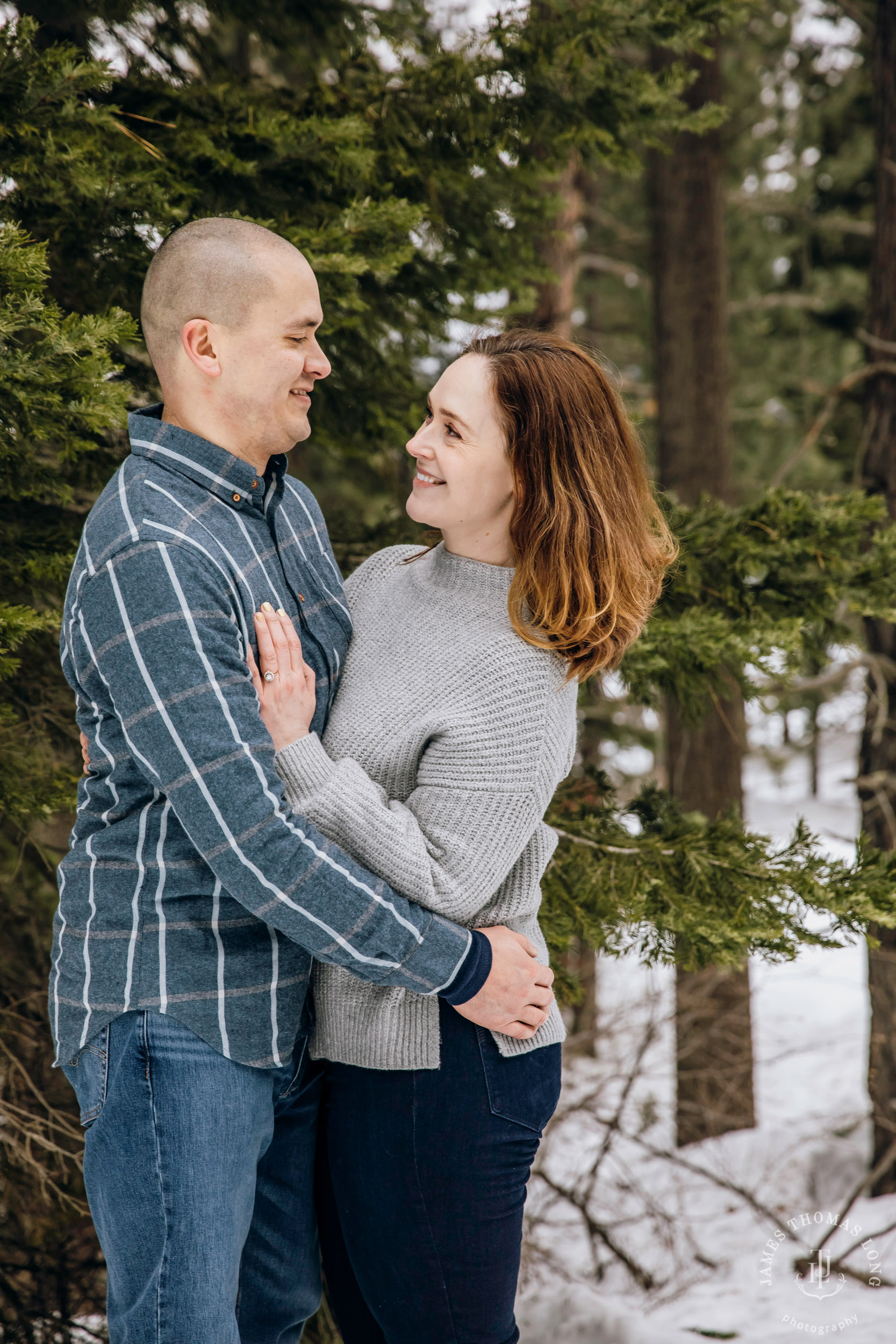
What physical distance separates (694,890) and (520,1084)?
1.07m

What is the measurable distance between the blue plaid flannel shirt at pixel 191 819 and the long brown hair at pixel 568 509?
506 millimetres

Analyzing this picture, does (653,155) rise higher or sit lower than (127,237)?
higher

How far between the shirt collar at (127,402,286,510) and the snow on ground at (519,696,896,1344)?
2296 millimetres

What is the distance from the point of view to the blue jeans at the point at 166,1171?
1763 mm

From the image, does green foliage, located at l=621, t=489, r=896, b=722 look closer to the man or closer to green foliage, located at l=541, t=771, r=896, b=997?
green foliage, located at l=541, t=771, r=896, b=997

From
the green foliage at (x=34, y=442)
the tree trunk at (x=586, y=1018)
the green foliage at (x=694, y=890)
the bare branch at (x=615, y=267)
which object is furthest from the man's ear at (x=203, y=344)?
the bare branch at (x=615, y=267)

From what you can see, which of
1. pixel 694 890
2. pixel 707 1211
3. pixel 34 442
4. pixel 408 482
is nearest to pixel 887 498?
pixel 408 482

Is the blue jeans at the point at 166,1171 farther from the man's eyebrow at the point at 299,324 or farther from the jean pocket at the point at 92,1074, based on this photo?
the man's eyebrow at the point at 299,324

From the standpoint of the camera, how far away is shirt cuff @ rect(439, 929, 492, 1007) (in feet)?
6.20

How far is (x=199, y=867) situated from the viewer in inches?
72.4

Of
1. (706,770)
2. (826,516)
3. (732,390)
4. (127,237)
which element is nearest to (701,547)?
(826,516)

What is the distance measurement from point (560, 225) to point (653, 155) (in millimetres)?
759

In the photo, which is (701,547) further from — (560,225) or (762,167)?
(762,167)

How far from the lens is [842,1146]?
6641mm
